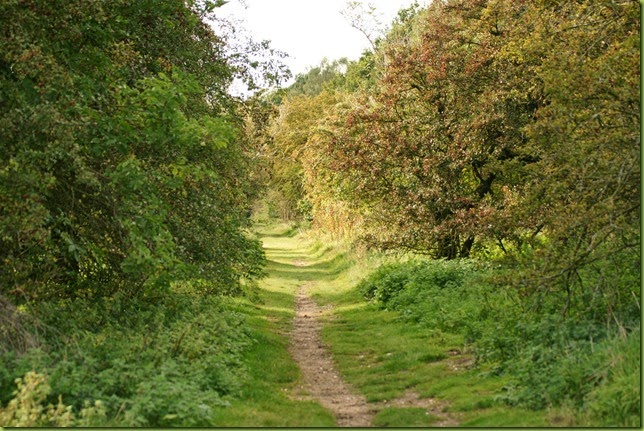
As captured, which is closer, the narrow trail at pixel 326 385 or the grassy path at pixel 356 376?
the grassy path at pixel 356 376

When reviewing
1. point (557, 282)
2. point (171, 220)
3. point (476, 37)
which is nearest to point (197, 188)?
point (171, 220)

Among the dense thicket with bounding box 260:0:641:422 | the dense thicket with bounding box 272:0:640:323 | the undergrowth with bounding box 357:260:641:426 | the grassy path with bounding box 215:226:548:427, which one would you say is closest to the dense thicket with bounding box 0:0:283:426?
the grassy path with bounding box 215:226:548:427

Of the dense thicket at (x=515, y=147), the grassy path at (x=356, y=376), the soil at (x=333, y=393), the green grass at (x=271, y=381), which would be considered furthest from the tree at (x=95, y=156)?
the dense thicket at (x=515, y=147)

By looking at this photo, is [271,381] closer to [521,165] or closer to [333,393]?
[333,393]

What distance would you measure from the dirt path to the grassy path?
2 centimetres

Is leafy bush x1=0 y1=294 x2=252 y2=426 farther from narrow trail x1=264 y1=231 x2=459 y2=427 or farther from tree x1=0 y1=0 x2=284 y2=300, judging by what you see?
narrow trail x1=264 y1=231 x2=459 y2=427

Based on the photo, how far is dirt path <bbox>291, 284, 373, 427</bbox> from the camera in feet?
35.5

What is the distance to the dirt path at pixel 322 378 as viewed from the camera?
426 inches

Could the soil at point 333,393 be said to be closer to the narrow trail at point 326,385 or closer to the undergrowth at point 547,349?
the narrow trail at point 326,385

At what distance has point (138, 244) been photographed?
1144 centimetres

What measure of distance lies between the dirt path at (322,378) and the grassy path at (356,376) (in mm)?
16

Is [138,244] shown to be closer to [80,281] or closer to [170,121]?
[170,121]

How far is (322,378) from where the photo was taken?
45.2ft

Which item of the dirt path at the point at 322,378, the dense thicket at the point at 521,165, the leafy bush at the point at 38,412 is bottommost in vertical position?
the dirt path at the point at 322,378
